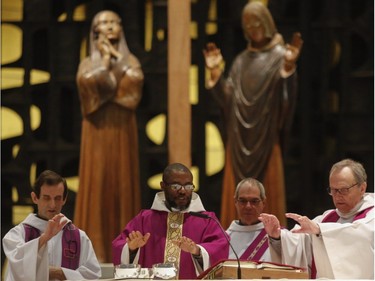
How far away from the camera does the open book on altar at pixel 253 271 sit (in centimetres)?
524

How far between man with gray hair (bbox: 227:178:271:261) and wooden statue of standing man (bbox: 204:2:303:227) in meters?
1.90

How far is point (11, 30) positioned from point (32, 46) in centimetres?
24

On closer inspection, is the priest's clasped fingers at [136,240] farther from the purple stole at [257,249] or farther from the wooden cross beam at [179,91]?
the wooden cross beam at [179,91]

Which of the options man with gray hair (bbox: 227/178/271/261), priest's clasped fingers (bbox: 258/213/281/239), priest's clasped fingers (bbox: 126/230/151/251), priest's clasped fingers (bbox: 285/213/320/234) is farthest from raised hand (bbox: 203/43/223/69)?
priest's clasped fingers (bbox: 285/213/320/234)

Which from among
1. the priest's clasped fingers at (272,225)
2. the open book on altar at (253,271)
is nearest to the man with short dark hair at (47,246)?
the open book on altar at (253,271)

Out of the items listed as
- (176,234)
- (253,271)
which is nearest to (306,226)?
(253,271)

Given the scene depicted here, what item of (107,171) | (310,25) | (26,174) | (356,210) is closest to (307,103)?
(310,25)

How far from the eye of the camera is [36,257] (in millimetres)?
5629

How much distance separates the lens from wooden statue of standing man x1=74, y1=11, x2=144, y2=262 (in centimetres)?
881

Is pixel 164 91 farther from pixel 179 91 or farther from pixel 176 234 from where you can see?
pixel 176 234

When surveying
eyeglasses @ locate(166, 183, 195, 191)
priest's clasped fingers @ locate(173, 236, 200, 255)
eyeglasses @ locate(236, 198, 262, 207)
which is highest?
eyeglasses @ locate(166, 183, 195, 191)

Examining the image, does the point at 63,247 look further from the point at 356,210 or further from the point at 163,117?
the point at 163,117

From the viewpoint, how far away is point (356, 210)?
235 inches

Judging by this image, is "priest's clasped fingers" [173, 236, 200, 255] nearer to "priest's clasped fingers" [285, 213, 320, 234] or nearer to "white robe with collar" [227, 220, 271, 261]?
"priest's clasped fingers" [285, 213, 320, 234]
